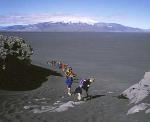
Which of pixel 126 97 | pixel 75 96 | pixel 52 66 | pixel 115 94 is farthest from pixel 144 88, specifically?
pixel 52 66

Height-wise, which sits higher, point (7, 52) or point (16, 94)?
point (7, 52)

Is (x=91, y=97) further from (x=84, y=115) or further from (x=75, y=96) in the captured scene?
(x=84, y=115)

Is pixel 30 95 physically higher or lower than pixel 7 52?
lower

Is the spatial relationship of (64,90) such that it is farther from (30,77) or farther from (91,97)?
(30,77)

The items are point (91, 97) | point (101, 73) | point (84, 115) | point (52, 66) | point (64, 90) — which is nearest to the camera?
point (84, 115)

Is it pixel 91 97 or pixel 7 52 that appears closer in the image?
pixel 91 97

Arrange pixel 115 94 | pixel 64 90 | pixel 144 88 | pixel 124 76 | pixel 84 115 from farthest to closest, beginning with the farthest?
pixel 124 76, pixel 64 90, pixel 115 94, pixel 144 88, pixel 84 115

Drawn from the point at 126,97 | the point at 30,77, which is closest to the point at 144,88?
the point at 126,97

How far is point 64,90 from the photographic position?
112ft

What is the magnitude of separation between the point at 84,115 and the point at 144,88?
22.3 feet

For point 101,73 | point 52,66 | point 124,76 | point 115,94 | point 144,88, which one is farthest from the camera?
point 52,66

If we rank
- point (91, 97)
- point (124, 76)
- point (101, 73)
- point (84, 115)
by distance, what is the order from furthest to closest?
point (101, 73) < point (124, 76) < point (91, 97) < point (84, 115)

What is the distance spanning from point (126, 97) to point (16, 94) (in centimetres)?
1212

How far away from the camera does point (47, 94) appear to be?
32094mm
